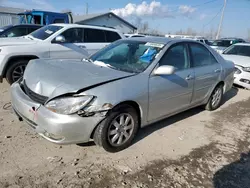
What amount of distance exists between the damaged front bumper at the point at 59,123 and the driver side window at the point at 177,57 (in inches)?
57.3

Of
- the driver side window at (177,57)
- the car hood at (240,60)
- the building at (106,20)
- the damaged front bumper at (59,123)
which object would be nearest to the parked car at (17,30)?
the damaged front bumper at (59,123)

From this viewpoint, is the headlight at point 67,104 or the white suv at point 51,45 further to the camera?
the white suv at point 51,45

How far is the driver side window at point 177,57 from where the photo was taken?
334 centimetres

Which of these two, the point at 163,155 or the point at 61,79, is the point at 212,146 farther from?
the point at 61,79

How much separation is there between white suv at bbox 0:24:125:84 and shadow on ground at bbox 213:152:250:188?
15.5 feet

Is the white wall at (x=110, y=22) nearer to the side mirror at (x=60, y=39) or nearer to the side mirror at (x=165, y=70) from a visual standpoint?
the side mirror at (x=60, y=39)

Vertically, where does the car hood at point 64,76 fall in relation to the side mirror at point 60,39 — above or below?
below

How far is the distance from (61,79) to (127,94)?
0.86 metres

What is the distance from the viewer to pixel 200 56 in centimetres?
410

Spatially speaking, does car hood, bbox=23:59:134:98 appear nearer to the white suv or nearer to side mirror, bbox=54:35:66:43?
the white suv

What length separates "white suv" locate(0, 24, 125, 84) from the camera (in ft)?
16.3

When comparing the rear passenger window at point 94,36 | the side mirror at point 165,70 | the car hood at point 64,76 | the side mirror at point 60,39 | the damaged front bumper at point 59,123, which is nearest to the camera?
the damaged front bumper at point 59,123

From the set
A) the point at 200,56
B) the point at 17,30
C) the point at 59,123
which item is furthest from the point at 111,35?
the point at 59,123

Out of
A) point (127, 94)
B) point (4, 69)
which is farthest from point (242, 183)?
point (4, 69)
